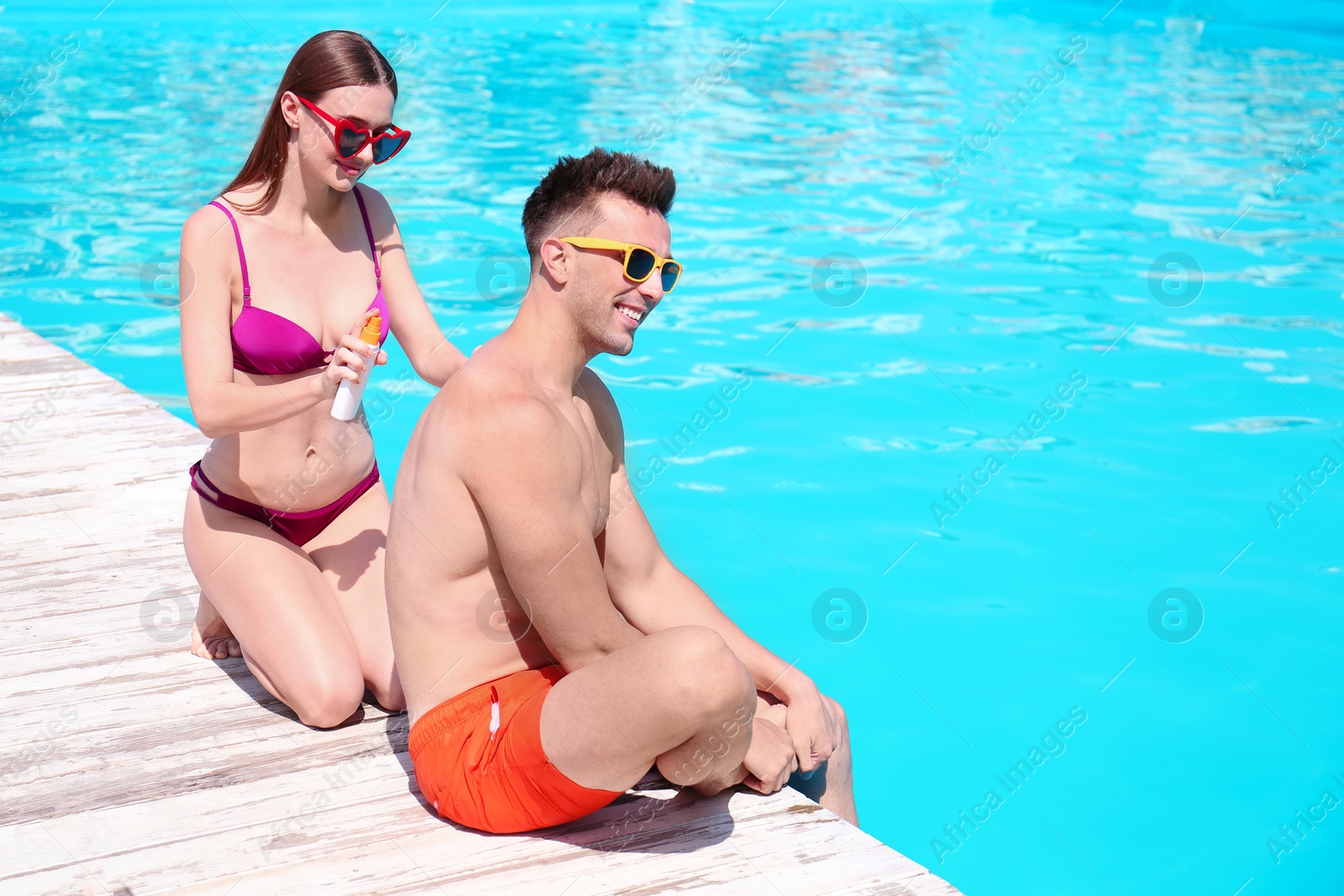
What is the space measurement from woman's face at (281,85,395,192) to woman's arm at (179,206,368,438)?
12.5 inches

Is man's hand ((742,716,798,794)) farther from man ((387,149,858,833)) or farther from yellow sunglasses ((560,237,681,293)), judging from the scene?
yellow sunglasses ((560,237,681,293))

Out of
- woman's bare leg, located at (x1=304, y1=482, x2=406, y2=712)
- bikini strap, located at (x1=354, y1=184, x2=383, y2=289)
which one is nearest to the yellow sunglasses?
bikini strap, located at (x1=354, y1=184, x2=383, y2=289)

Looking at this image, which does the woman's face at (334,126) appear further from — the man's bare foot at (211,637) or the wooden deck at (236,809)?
the wooden deck at (236,809)

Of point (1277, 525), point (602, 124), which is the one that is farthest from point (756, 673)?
point (602, 124)

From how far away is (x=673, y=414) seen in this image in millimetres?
8312

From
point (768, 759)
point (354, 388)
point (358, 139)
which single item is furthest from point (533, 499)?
point (358, 139)

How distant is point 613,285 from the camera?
272 centimetres

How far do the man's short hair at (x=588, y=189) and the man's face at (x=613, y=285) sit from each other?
0.08 ft

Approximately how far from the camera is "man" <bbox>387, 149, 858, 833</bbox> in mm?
2504

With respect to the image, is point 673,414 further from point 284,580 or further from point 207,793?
point 207,793

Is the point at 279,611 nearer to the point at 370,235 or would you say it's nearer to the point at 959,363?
the point at 370,235

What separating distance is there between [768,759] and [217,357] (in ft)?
6.00

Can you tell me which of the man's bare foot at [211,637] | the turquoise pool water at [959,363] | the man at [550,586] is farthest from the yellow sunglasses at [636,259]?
the turquoise pool water at [959,363]

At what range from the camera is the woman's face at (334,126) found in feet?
10.7
